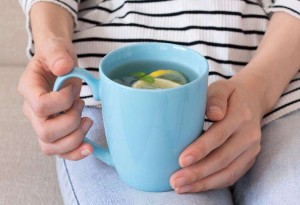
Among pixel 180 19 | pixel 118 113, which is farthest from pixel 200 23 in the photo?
pixel 118 113

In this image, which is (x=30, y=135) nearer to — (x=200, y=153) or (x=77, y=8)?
(x=77, y=8)

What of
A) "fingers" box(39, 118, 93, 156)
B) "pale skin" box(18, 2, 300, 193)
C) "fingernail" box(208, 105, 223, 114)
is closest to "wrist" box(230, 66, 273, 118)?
"pale skin" box(18, 2, 300, 193)

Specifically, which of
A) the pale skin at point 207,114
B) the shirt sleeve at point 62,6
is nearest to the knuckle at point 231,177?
the pale skin at point 207,114

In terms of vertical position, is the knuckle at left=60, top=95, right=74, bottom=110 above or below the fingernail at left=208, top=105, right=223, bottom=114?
above

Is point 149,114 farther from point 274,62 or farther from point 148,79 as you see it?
point 274,62

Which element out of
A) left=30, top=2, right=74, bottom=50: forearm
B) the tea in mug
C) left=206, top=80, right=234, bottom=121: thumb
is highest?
the tea in mug

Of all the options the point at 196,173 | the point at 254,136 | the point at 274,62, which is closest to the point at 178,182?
the point at 196,173

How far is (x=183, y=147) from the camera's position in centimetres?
52

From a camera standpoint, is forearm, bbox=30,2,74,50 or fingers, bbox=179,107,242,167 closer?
fingers, bbox=179,107,242,167

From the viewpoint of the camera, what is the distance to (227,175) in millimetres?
586

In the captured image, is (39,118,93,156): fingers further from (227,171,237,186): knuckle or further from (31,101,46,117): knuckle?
(227,171,237,186): knuckle

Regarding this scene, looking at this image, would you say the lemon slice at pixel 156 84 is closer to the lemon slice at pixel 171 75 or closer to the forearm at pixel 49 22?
the lemon slice at pixel 171 75

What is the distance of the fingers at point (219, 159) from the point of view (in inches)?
21.1

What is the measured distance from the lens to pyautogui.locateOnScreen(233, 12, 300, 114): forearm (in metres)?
0.67
